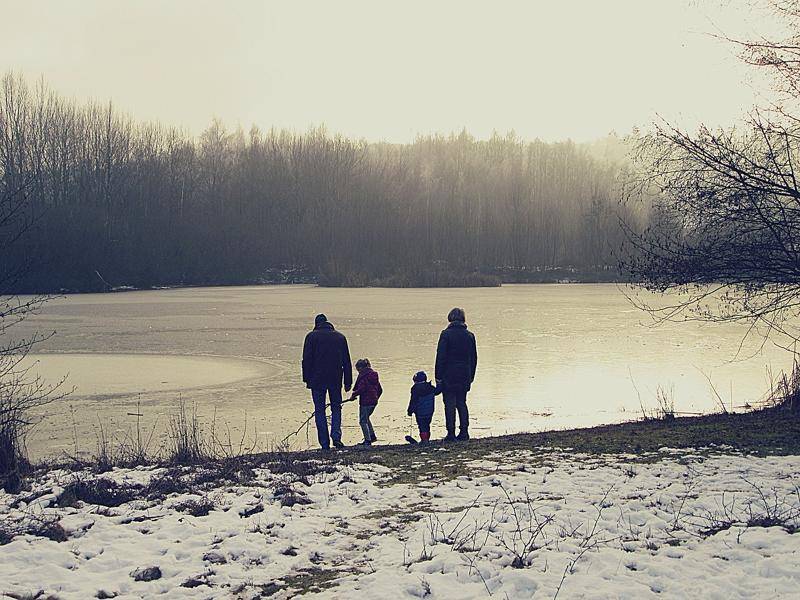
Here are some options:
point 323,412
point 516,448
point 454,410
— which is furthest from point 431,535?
point 323,412

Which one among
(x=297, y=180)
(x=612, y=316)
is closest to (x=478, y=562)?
(x=612, y=316)

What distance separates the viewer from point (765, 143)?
7.73m

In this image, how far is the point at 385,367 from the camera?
55.5 ft

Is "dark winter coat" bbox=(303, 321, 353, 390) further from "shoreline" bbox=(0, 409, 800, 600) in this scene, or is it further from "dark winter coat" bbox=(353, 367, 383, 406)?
"shoreline" bbox=(0, 409, 800, 600)

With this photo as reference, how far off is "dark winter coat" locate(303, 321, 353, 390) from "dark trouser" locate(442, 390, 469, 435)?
4.21 ft

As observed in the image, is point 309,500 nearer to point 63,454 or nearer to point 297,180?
point 63,454

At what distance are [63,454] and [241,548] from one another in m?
5.47

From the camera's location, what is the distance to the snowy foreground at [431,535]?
14.9ft

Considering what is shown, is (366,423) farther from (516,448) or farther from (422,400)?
(516,448)

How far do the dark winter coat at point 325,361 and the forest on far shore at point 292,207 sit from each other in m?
46.0

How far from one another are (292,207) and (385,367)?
60.5m

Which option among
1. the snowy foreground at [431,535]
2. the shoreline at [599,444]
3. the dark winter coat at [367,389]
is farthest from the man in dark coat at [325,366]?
the snowy foreground at [431,535]

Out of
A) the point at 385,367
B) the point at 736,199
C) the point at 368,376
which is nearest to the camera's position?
the point at 736,199

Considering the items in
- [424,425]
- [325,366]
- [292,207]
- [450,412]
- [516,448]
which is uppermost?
[292,207]
